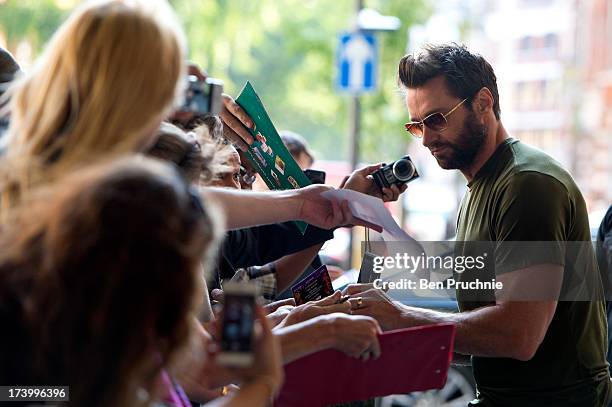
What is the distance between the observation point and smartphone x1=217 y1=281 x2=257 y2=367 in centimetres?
200

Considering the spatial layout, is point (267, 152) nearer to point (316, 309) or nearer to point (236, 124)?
point (236, 124)

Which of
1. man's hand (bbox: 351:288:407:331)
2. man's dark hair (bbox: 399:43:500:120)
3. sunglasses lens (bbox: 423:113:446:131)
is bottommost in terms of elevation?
man's hand (bbox: 351:288:407:331)

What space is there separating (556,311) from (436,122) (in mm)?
908

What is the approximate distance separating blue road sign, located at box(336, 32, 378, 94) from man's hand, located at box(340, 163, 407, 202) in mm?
7555

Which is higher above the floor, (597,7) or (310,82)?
(597,7)

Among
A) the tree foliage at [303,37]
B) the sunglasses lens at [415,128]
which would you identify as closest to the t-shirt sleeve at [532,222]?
the sunglasses lens at [415,128]

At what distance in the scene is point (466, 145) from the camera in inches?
156

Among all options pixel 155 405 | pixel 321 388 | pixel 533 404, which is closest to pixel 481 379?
pixel 533 404

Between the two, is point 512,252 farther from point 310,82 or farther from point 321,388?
point 310,82

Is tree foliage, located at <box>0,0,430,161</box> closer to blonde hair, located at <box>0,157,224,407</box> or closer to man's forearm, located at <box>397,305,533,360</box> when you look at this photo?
man's forearm, located at <box>397,305,533,360</box>

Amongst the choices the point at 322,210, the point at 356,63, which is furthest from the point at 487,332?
the point at 356,63

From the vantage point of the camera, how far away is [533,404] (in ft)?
11.8

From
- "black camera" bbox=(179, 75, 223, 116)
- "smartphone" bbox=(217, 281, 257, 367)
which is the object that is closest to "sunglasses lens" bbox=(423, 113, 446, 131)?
"black camera" bbox=(179, 75, 223, 116)

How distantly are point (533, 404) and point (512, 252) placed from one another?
1.83 feet
